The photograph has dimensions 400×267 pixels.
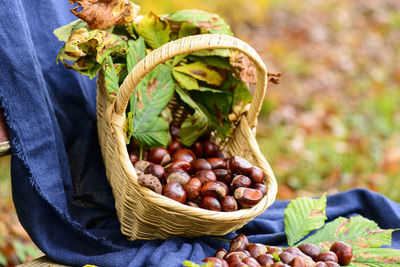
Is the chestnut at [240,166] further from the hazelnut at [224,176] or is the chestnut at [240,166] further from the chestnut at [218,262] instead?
the chestnut at [218,262]

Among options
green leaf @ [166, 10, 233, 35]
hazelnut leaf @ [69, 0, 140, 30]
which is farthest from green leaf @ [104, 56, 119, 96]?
green leaf @ [166, 10, 233, 35]

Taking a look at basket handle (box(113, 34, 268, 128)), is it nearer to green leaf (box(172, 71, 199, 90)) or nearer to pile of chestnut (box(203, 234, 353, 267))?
green leaf (box(172, 71, 199, 90))

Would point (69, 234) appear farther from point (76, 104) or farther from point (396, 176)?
point (396, 176)

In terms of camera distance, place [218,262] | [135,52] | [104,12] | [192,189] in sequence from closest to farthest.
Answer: [218,262], [192,189], [104,12], [135,52]

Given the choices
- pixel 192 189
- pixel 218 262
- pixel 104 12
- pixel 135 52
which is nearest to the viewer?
pixel 218 262

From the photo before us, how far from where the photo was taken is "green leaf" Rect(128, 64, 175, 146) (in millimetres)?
1322

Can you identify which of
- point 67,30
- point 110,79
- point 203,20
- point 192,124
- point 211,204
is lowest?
point 211,204

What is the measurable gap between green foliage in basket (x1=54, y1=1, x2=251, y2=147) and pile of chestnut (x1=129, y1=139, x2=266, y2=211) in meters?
0.11

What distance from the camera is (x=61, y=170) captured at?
137 centimetres

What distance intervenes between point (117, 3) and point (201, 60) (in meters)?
0.38

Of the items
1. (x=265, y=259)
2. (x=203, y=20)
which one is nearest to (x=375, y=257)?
(x=265, y=259)

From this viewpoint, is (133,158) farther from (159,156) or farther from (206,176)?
(206,176)

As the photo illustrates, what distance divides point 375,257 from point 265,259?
37cm

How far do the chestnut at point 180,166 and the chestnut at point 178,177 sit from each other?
0.09ft
